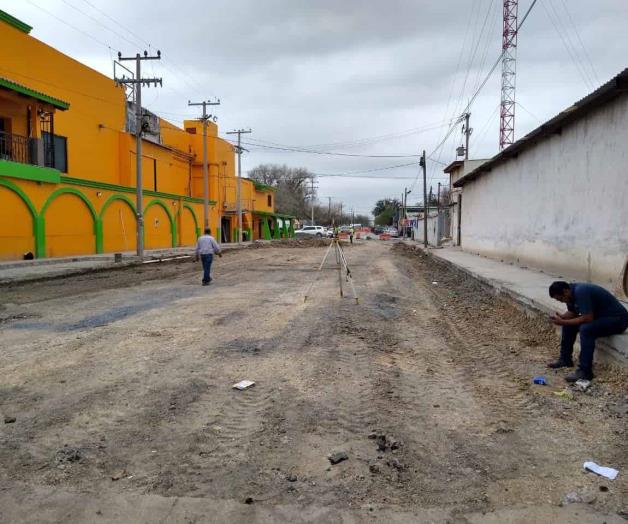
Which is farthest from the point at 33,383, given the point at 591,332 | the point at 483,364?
the point at 591,332

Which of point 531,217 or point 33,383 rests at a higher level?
point 531,217

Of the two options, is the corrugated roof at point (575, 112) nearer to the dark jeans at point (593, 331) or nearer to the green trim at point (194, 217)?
the dark jeans at point (593, 331)

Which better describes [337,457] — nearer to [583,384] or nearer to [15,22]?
[583,384]

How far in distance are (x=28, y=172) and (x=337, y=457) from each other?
71.2ft

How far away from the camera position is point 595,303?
5.41 metres

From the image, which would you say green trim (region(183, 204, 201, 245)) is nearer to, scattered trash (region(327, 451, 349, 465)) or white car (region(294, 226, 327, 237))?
white car (region(294, 226, 327, 237))

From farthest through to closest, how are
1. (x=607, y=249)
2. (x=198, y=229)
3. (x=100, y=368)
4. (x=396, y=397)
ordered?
(x=198, y=229) → (x=607, y=249) → (x=100, y=368) → (x=396, y=397)

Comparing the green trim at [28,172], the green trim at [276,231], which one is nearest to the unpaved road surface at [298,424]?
the green trim at [28,172]

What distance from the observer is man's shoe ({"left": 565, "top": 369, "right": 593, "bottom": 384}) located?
Answer: 530 cm

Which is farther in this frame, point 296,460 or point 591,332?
point 591,332

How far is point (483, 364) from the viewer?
6.18 metres

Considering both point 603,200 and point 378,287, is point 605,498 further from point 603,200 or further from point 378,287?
point 378,287

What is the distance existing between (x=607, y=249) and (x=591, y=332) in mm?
4719

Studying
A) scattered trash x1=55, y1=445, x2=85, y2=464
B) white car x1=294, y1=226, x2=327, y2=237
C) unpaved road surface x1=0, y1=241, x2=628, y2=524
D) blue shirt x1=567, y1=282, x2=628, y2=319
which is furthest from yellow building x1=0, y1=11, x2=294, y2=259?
white car x1=294, y1=226, x2=327, y2=237
